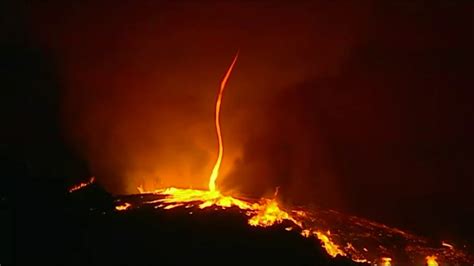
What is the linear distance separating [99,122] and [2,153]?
8.08m

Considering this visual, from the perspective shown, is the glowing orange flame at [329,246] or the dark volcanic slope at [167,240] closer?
the dark volcanic slope at [167,240]

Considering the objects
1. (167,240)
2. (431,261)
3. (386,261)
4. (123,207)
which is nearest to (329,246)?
(386,261)

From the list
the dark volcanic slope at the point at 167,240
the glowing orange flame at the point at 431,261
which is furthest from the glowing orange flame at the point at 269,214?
the dark volcanic slope at the point at 167,240

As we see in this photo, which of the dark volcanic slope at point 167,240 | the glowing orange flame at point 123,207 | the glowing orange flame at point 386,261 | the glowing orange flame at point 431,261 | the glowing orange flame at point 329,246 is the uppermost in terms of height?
the glowing orange flame at point 123,207

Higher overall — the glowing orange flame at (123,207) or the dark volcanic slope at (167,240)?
the glowing orange flame at (123,207)

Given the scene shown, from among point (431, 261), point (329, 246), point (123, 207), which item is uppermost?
point (123, 207)

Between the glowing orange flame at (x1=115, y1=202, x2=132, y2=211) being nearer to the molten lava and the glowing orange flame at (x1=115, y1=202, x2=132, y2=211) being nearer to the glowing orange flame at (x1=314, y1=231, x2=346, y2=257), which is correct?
the molten lava

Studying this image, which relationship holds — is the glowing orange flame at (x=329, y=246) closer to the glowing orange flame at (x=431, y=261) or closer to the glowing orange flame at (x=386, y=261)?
the glowing orange flame at (x=386, y=261)

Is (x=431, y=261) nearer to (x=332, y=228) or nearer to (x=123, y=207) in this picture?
(x=332, y=228)

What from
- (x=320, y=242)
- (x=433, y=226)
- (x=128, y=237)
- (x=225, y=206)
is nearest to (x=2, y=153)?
(x=128, y=237)

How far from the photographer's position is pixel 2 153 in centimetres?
1716

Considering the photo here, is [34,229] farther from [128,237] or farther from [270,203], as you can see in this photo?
[270,203]

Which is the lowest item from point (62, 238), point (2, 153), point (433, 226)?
point (433, 226)

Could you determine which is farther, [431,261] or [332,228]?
[332,228]
